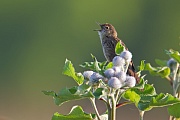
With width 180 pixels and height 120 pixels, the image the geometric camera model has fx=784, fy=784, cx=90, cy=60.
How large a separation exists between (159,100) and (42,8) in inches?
1016

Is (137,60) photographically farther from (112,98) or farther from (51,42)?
(112,98)

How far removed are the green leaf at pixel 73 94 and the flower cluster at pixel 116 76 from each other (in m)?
0.04

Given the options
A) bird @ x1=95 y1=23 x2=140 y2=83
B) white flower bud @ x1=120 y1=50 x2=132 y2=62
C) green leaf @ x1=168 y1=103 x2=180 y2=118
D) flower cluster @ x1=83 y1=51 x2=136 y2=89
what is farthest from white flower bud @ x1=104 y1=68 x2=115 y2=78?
bird @ x1=95 y1=23 x2=140 y2=83

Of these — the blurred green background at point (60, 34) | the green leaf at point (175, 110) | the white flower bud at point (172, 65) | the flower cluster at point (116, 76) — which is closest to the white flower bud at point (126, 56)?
the flower cluster at point (116, 76)

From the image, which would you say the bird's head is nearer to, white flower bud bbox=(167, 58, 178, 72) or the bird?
the bird

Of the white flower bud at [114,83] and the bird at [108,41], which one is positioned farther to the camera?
the bird at [108,41]

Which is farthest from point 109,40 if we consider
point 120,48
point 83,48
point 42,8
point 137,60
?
point 42,8

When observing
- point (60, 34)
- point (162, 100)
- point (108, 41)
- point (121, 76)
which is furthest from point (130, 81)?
point (60, 34)

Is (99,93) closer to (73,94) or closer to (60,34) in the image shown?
(73,94)

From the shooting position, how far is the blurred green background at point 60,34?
25359mm

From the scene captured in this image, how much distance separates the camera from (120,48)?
275cm

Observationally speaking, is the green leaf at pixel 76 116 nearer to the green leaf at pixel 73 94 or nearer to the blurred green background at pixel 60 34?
the green leaf at pixel 73 94

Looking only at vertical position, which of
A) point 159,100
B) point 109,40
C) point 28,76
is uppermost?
point 28,76

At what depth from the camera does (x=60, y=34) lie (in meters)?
27.7
